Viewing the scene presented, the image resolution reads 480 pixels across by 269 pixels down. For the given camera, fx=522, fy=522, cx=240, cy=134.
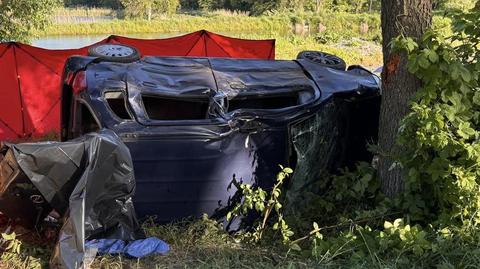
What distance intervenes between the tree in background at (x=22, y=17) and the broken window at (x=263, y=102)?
24.9 feet

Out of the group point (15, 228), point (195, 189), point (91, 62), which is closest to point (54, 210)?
A: point (15, 228)

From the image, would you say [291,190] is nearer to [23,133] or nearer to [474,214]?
[474,214]

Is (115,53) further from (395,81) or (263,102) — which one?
(395,81)

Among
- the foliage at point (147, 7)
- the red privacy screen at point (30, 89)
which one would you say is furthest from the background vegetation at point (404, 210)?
the foliage at point (147, 7)

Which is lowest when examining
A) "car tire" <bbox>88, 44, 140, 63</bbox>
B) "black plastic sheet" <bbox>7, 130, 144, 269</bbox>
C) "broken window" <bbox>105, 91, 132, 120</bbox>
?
"black plastic sheet" <bbox>7, 130, 144, 269</bbox>

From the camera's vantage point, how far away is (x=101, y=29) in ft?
129

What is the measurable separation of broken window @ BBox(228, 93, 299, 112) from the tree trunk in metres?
0.86

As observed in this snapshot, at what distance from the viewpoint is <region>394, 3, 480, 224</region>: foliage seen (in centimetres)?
362

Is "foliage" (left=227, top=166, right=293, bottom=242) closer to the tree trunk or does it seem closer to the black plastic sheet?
the tree trunk

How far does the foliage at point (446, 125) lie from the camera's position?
3.62 m

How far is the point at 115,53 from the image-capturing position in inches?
202

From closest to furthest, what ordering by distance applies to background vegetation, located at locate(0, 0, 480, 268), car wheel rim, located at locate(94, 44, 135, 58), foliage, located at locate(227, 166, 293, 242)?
background vegetation, located at locate(0, 0, 480, 268) → foliage, located at locate(227, 166, 293, 242) → car wheel rim, located at locate(94, 44, 135, 58)

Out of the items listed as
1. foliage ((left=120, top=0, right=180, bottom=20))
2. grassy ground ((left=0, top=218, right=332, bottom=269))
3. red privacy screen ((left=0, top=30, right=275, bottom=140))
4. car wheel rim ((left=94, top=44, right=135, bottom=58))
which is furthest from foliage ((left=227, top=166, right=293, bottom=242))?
foliage ((left=120, top=0, right=180, bottom=20))

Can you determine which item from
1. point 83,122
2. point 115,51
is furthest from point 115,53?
point 83,122
